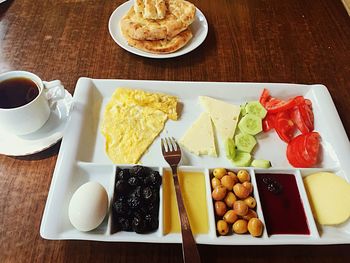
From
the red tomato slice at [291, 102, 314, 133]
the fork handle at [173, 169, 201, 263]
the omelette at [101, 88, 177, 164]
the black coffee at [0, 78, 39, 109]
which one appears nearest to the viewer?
the fork handle at [173, 169, 201, 263]

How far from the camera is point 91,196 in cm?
103

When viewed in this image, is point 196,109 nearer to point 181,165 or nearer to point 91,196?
point 181,165

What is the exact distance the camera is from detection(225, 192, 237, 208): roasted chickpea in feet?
3.70

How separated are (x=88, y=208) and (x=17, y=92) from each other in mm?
549

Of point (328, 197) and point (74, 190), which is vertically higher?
point (328, 197)

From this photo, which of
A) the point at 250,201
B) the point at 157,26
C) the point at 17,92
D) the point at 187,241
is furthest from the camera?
the point at 157,26

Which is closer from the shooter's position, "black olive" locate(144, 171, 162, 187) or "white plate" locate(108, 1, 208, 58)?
"black olive" locate(144, 171, 162, 187)

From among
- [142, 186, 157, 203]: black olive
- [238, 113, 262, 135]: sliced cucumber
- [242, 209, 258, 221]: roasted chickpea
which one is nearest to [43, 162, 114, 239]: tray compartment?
[142, 186, 157, 203]: black olive

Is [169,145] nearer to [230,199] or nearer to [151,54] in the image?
[230,199]

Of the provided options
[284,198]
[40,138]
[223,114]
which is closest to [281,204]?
[284,198]

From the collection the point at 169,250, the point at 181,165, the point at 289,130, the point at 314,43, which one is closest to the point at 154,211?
the point at 169,250

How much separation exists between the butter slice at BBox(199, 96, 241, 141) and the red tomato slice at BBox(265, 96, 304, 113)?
0.14 meters

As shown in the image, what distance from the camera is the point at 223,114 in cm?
144

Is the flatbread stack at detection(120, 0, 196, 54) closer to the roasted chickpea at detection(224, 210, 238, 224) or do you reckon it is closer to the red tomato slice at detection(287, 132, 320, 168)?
the red tomato slice at detection(287, 132, 320, 168)
